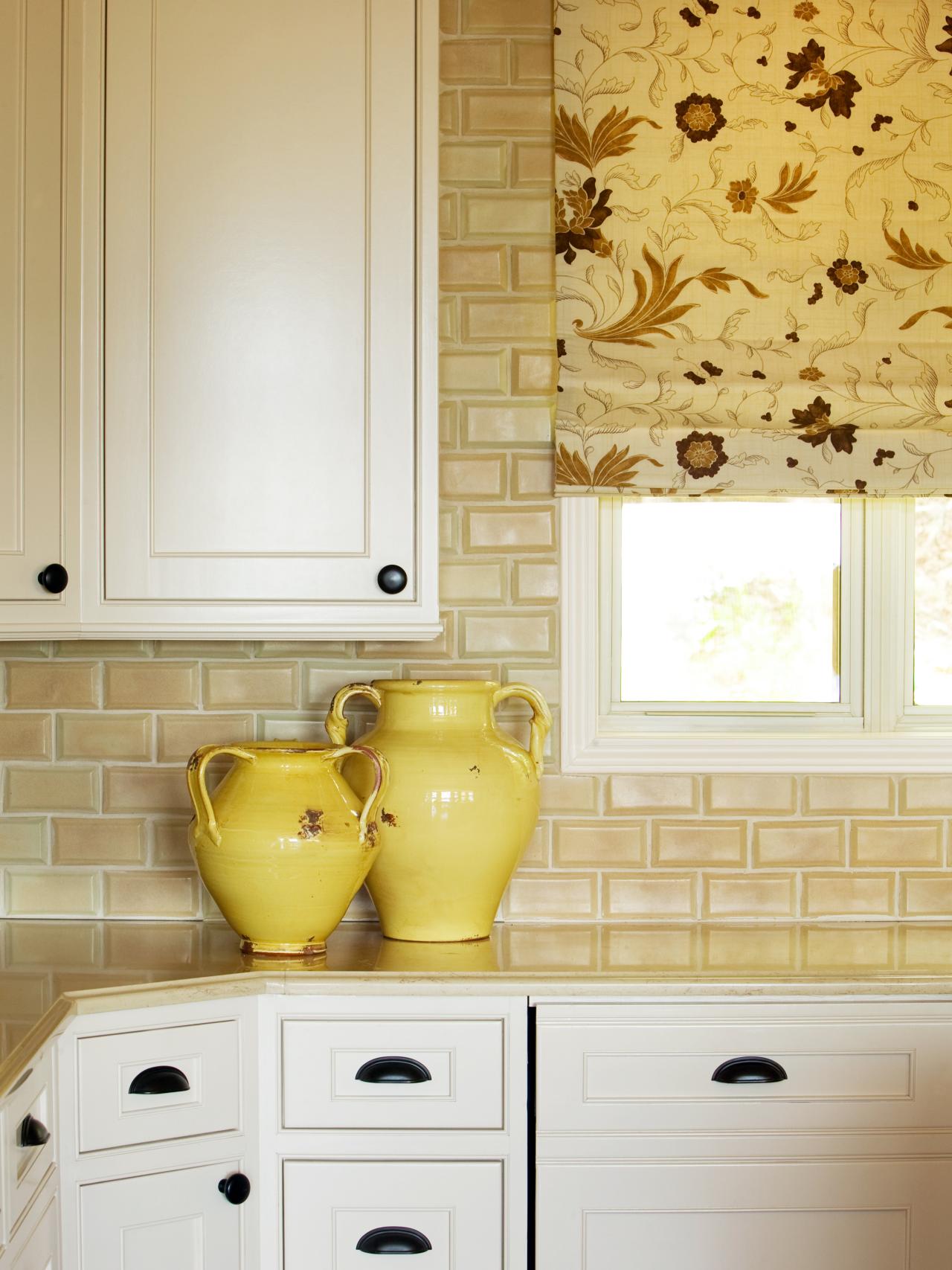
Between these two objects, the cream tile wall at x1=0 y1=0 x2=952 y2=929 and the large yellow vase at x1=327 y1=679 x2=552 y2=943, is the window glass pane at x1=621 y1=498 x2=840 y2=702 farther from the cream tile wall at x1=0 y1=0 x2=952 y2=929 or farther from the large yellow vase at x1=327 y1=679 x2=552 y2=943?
the large yellow vase at x1=327 y1=679 x2=552 y2=943

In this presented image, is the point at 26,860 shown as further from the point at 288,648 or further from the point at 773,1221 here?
the point at 773,1221

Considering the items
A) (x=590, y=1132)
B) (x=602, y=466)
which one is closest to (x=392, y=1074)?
(x=590, y=1132)

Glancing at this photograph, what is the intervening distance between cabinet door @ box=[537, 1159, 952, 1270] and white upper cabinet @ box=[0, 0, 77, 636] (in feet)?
3.68

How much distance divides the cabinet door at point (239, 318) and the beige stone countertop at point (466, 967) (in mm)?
535

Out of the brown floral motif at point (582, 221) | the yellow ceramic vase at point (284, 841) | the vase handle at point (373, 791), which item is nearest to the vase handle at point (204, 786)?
the yellow ceramic vase at point (284, 841)

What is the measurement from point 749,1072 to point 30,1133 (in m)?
0.95

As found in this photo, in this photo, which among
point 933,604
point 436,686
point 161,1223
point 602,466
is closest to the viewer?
point 161,1223

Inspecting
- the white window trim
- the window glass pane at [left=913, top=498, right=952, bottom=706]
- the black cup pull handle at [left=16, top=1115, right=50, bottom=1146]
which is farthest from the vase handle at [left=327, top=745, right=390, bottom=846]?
the window glass pane at [left=913, top=498, right=952, bottom=706]

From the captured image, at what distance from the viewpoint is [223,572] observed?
1895mm

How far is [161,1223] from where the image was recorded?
5.53ft

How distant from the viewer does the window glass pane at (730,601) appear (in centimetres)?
233

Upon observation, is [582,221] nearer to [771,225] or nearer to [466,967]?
[771,225]

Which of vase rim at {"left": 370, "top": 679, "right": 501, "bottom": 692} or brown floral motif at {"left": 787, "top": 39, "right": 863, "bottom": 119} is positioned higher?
brown floral motif at {"left": 787, "top": 39, "right": 863, "bottom": 119}

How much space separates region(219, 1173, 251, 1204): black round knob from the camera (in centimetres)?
172
